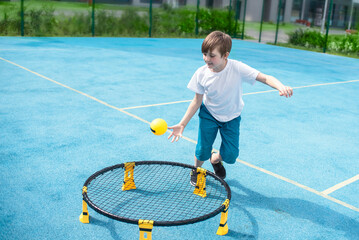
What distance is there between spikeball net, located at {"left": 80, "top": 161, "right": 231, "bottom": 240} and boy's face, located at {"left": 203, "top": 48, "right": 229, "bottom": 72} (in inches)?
35.4

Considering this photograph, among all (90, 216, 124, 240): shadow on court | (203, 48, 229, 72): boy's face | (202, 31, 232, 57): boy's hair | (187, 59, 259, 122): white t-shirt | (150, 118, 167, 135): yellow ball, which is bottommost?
(90, 216, 124, 240): shadow on court

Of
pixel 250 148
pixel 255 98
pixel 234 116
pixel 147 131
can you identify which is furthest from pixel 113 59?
pixel 234 116

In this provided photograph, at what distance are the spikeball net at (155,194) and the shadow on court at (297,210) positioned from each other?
20cm

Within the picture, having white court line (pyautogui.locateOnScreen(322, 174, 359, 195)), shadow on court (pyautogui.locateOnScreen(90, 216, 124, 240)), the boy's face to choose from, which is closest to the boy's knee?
the boy's face

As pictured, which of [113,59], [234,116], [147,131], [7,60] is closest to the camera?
[234,116]

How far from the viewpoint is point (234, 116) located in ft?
11.7

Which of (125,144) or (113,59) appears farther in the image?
(113,59)

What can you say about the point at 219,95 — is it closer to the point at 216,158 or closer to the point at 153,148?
the point at 216,158

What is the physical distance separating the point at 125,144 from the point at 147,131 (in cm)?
63

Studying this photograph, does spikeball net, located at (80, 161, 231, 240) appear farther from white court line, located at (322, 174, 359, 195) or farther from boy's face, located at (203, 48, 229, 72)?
white court line, located at (322, 174, 359, 195)

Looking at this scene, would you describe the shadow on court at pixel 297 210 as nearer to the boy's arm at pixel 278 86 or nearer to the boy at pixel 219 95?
the boy at pixel 219 95

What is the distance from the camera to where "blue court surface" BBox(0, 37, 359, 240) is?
311cm

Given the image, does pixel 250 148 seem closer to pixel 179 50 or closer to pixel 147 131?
pixel 147 131

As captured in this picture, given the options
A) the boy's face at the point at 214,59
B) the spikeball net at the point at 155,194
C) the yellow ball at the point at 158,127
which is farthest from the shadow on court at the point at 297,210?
the boy's face at the point at 214,59
